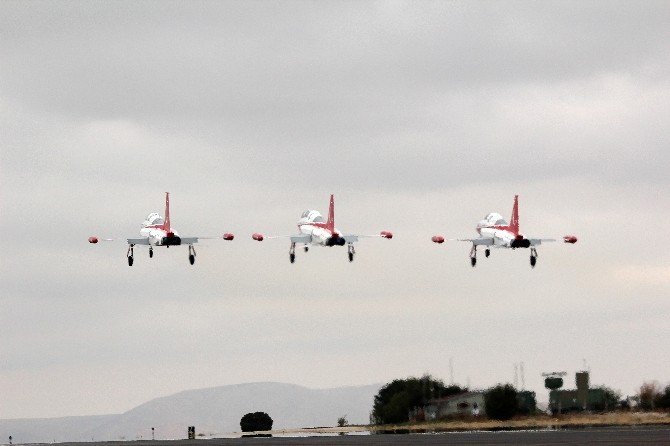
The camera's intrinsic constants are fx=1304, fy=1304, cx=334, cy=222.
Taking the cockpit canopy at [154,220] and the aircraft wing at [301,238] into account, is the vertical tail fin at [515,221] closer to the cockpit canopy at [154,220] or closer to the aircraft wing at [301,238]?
the aircraft wing at [301,238]

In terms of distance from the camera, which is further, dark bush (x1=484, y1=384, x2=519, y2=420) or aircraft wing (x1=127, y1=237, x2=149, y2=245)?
dark bush (x1=484, y1=384, x2=519, y2=420)

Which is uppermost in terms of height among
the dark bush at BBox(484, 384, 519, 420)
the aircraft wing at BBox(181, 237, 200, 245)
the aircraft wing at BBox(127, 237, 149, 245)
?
the aircraft wing at BBox(127, 237, 149, 245)

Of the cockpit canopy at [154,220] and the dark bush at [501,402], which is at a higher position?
the cockpit canopy at [154,220]

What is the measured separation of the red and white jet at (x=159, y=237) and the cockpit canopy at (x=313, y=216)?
49.7 feet

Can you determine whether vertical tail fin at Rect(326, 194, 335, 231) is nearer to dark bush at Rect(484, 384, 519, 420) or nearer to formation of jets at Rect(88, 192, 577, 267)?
formation of jets at Rect(88, 192, 577, 267)

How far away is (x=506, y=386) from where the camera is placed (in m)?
187

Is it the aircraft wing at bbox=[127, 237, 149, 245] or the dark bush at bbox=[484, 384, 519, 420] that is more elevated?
the aircraft wing at bbox=[127, 237, 149, 245]

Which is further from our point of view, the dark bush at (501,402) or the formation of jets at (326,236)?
the dark bush at (501,402)

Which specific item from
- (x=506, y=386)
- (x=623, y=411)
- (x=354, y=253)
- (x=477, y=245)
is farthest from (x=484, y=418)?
(x=354, y=253)

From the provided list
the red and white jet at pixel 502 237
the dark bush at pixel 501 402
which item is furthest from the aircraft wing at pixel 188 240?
the dark bush at pixel 501 402

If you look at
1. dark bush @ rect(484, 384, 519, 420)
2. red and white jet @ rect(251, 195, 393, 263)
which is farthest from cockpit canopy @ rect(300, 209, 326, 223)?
dark bush @ rect(484, 384, 519, 420)

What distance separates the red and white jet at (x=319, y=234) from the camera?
149000 mm

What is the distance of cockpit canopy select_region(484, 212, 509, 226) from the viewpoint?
159 m

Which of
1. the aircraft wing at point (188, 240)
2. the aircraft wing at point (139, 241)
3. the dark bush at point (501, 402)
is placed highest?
the aircraft wing at point (139, 241)
